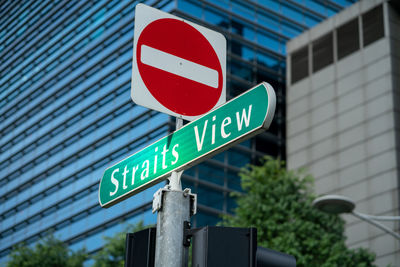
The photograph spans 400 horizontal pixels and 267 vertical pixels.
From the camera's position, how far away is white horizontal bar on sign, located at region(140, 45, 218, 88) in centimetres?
496

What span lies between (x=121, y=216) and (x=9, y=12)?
28266 mm

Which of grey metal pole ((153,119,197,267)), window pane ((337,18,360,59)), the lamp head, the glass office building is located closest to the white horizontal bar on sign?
grey metal pole ((153,119,197,267))

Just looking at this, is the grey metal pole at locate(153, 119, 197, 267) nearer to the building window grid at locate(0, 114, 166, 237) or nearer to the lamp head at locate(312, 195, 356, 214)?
the lamp head at locate(312, 195, 356, 214)

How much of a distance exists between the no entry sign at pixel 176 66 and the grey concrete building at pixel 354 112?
94.8ft

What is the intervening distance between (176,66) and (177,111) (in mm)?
329

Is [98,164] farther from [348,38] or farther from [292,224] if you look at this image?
[292,224]

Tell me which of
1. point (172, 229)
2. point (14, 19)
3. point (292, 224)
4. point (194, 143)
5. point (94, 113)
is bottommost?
point (172, 229)

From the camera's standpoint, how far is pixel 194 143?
4.38 m

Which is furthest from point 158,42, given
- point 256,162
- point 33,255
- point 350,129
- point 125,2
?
point 125,2

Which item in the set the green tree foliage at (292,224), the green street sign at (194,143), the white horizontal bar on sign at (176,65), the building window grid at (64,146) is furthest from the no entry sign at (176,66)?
the building window grid at (64,146)

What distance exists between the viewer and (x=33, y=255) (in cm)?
3216

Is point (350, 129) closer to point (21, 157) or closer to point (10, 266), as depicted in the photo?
point (10, 266)

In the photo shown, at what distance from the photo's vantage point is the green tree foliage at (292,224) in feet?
78.3

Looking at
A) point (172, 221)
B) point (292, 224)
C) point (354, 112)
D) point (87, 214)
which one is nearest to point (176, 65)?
point (172, 221)
